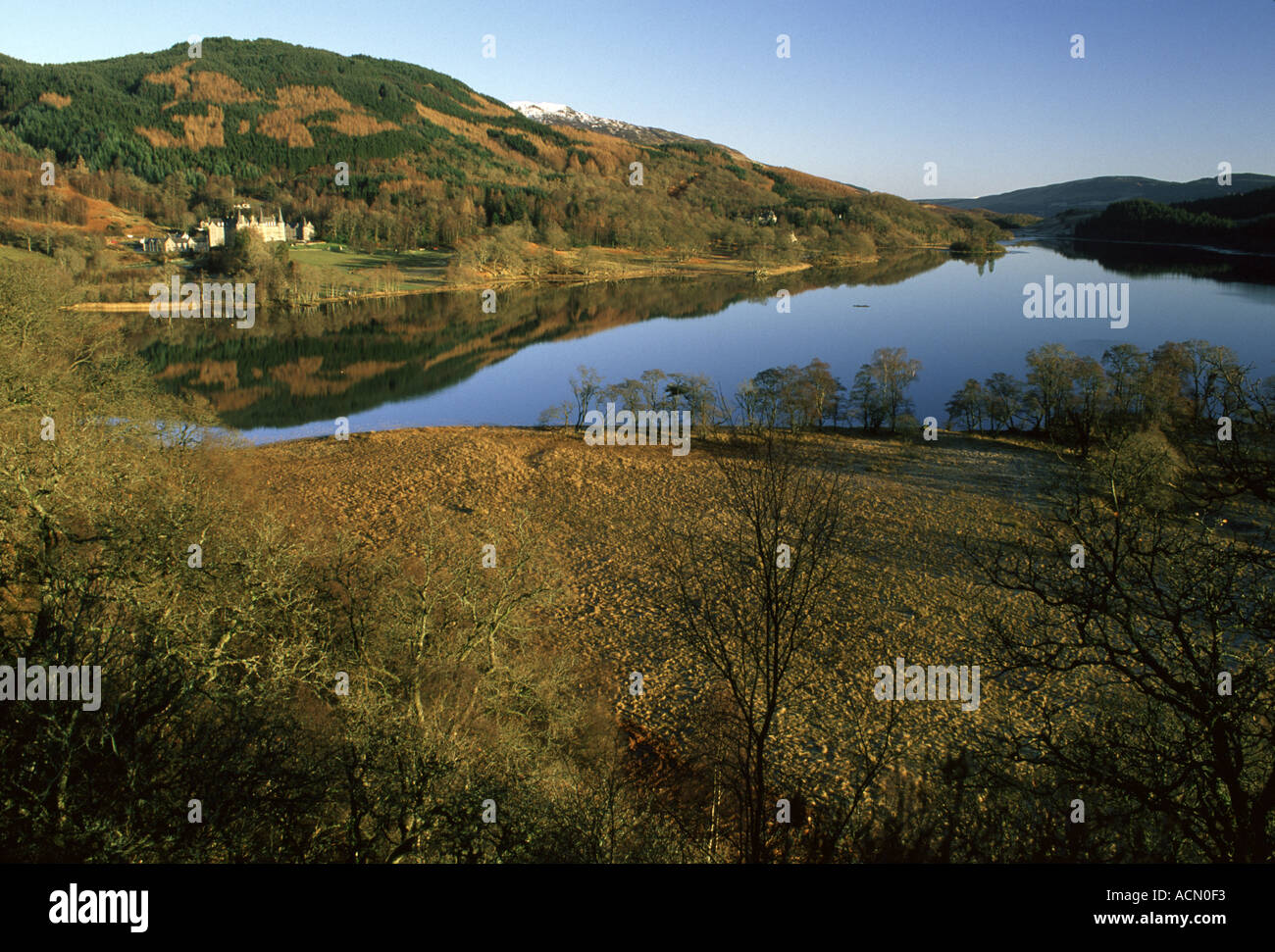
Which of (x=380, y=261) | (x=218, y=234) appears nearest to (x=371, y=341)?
(x=218, y=234)

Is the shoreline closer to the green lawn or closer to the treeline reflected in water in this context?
the treeline reflected in water

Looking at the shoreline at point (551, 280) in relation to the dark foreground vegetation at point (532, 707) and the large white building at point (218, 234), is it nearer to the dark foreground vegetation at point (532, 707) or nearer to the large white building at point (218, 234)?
the large white building at point (218, 234)

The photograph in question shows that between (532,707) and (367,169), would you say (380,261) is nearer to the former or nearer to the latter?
(367,169)

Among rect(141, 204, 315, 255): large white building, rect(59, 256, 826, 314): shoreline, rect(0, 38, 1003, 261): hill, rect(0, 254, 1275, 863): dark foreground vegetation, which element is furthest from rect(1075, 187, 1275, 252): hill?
rect(141, 204, 315, 255): large white building

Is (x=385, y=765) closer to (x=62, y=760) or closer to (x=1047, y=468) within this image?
(x=62, y=760)

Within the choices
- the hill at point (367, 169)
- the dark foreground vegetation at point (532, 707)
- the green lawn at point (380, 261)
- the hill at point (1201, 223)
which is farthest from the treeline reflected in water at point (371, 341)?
the hill at point (1201, 223)
